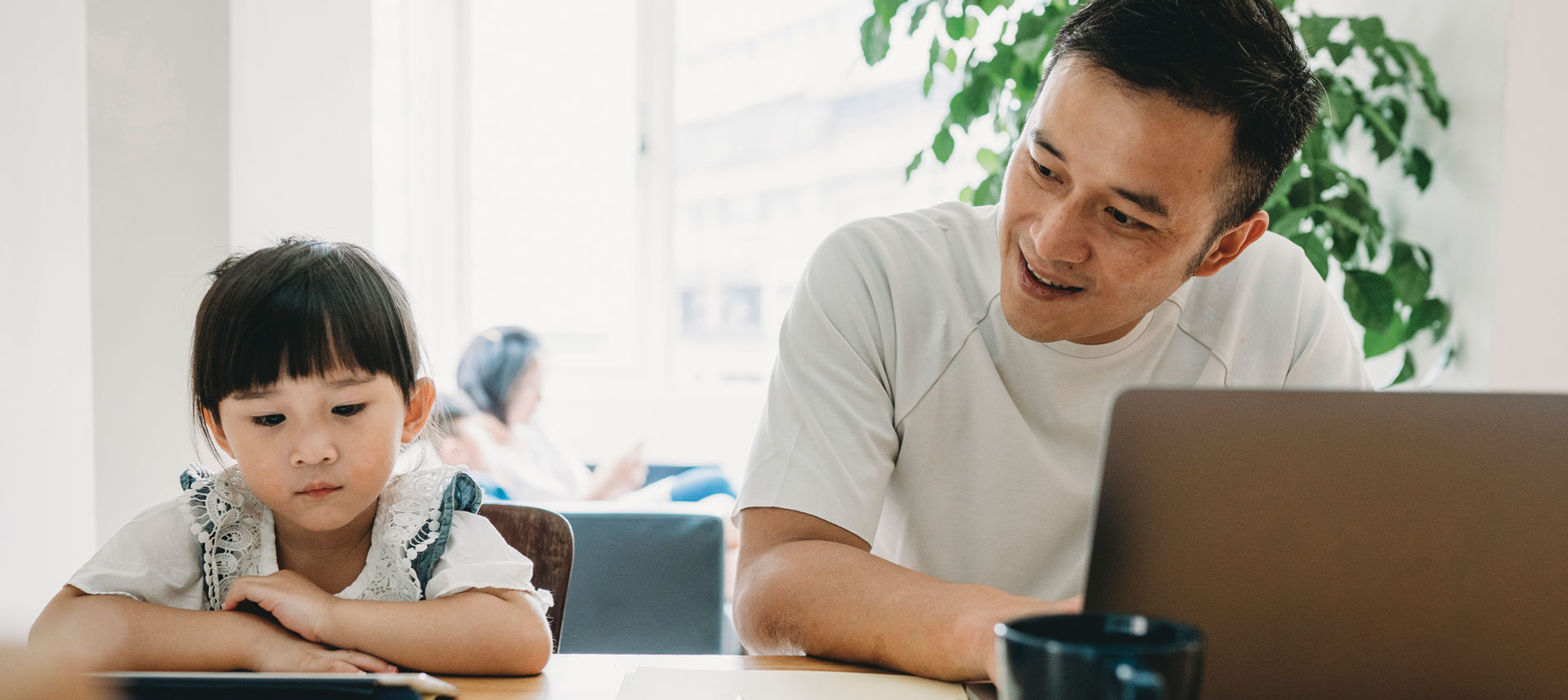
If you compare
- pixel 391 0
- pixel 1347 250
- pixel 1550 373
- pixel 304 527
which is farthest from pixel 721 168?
pixel 304 527

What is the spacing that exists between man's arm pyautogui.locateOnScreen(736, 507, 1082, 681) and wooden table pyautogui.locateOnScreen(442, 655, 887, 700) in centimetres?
3

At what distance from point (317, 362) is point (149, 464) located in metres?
1.20

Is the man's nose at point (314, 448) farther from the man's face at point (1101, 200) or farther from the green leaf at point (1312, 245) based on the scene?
the green leaf at point (1312, 245)

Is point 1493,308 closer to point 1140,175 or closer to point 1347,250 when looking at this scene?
point 1347,250

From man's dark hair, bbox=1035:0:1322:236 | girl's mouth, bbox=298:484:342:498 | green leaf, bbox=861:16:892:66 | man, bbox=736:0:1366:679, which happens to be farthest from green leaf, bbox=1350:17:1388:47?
girl's mouth, bbox=298:484:342:498

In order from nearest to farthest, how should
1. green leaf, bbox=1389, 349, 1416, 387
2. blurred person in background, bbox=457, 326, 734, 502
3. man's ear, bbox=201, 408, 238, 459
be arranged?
1. man's ear, bbox=201, 408, 238, 459
2. green leaf, bbox=1389, 349, 1416, 387
3. blurred person in background, bbox=457, 326, 734, 502

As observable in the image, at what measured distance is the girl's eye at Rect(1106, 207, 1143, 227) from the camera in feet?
3.19

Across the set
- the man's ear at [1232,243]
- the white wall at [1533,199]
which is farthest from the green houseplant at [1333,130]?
the man's ear at [1232,243]

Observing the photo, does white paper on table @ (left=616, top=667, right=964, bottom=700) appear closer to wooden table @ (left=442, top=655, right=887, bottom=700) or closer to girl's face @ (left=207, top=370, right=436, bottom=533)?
wooden table @ (left=442, top=655, right=887, bottom=700)

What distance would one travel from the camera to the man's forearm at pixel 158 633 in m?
0.80

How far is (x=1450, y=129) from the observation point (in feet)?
6.96

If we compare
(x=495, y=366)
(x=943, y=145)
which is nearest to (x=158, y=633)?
(x=943, y=145)

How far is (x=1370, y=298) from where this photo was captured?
2057 mm

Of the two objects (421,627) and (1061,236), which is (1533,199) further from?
(421,627)
